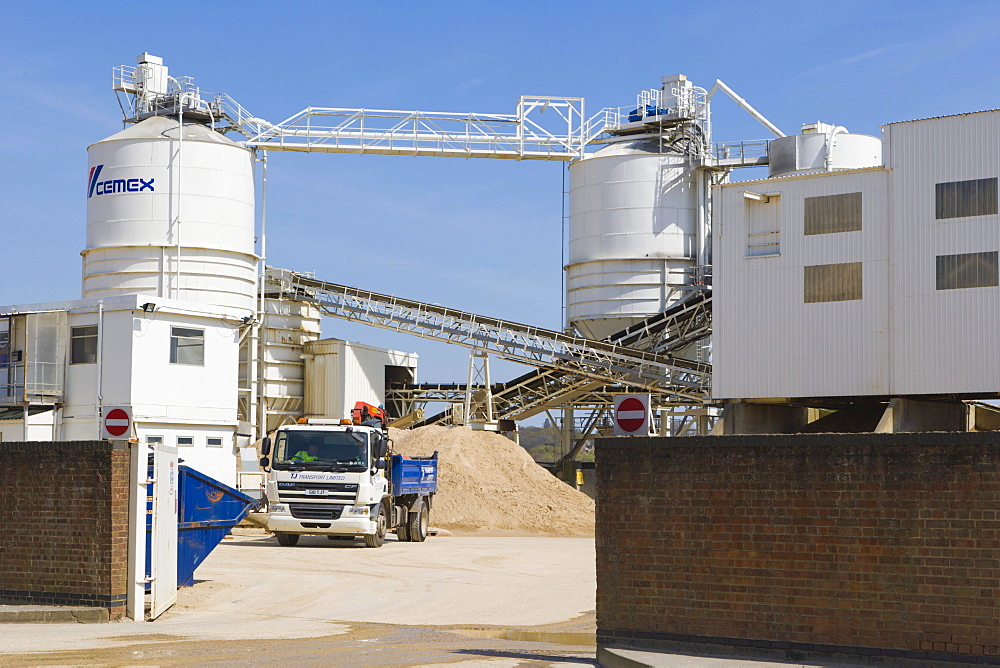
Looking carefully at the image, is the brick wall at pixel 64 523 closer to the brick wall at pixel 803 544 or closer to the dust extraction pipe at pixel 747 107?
the brick wall at pixel 803 544

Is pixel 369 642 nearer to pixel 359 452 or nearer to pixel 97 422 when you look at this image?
pixel 359 452

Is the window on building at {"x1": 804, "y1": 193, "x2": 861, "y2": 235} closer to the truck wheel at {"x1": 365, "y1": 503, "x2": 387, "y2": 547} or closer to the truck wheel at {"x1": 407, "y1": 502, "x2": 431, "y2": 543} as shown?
the truck wheel at {"x1": 407, "y1": 502, "x2": 431, "y2": 543}

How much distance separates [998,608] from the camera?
34.6 feet

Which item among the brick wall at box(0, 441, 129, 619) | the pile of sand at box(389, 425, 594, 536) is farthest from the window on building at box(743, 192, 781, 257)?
the brick wall at box(0, 441, 129, 619)

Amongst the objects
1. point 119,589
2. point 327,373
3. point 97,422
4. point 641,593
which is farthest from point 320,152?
point 641,593

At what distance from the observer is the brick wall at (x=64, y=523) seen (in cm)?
1472

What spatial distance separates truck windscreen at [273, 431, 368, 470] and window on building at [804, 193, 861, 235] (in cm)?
1426

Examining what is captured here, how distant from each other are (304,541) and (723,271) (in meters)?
14.0

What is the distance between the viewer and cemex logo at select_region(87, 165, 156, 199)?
1786 inches

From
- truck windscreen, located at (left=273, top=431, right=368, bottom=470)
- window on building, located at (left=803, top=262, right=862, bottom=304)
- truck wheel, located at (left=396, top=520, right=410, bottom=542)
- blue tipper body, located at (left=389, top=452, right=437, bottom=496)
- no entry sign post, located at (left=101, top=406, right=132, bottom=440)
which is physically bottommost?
truck wheel, located at (left=396, top=520, right=410, bottom=542)

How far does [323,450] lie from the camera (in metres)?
26.4

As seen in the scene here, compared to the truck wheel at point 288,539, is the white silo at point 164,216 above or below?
above

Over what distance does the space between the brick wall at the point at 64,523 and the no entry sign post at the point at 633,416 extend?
6.25 metres

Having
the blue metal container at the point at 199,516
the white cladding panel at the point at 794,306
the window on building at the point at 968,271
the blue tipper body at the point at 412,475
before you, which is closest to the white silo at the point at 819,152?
the white cladding panel at the point at 794,306
